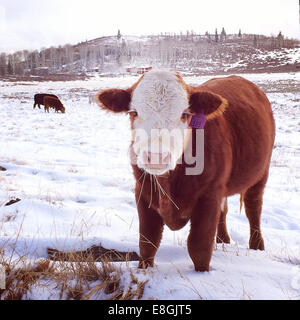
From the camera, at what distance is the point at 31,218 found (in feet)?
10.1

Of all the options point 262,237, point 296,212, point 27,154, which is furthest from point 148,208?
point 27,154

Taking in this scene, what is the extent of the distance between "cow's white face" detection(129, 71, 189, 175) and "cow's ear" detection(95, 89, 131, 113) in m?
0.10

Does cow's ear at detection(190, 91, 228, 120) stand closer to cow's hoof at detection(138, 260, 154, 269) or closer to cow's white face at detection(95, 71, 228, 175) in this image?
cow's white face at detection(95, 71, 228, 175)

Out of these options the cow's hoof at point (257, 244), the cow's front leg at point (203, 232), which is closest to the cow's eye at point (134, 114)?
the cow's front leg at point (203, 232)

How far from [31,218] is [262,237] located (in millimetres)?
2460

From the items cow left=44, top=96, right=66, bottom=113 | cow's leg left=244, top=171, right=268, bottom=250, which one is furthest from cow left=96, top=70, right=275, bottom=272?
cow left=44, top=96, right=66, bottom=113

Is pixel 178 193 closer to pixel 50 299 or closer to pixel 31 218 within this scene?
pixel 50 299

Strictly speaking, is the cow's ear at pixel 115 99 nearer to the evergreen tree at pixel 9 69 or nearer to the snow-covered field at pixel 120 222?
the snow-covered field at pixel 120 222

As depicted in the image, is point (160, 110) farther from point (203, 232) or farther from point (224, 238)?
point (224, 238)

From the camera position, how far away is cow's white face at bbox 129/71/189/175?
1819mm

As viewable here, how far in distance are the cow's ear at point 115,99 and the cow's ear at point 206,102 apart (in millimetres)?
510

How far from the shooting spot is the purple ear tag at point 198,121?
214cm

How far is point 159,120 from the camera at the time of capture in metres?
1.92

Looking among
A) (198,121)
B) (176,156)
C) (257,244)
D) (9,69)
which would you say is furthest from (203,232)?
(9,69)
